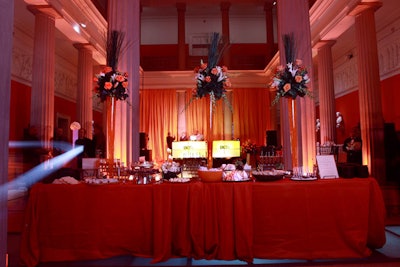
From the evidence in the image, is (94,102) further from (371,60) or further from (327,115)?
(371,60)

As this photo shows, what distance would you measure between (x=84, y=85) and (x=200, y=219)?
776 cm

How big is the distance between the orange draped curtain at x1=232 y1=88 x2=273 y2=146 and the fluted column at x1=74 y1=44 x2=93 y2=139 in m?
7.15

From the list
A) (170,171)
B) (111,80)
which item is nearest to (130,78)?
(111,80)

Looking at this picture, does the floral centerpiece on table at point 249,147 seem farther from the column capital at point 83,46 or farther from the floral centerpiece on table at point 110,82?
the floral centerpiece on table at point 110,82

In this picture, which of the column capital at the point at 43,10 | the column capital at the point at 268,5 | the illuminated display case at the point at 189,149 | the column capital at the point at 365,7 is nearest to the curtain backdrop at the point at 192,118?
the illuminated display case at the point at 189,149

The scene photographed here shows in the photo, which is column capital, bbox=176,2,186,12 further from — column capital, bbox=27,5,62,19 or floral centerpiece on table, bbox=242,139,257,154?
column capital, bbox=27,5,62,19

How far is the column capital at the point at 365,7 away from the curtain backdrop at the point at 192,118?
24.0 ft

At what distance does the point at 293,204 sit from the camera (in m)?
2.72

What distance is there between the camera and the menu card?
3.00 m

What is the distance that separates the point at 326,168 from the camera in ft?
9.95

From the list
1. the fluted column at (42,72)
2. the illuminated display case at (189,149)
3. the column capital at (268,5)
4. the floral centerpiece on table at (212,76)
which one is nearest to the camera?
the floral centerpiece on table at (212,76)

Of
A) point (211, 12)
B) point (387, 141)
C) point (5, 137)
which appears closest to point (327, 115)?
point (387, 141)

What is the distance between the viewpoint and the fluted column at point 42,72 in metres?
6.77

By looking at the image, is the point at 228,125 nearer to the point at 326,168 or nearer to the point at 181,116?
the point at 181,116
